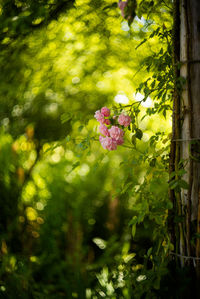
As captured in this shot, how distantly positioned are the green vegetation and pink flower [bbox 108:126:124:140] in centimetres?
8

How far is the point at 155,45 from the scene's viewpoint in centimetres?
226

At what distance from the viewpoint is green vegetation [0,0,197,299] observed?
4.22ft

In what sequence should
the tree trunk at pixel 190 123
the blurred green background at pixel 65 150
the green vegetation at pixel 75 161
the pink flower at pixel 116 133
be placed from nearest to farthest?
the tree trunk at pixel 190 123, the pink flower at pixel 116 133, the green vegetation at pixel 75 161, the blurred green background at pixel 65 150

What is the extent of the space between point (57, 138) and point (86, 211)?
116cm

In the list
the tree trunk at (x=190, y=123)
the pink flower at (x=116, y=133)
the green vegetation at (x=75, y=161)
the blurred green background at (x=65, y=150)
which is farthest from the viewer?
the blurred green background at (x=65, y=150)

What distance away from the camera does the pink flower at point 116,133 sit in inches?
45.6

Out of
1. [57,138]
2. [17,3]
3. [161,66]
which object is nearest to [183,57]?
[161,66]

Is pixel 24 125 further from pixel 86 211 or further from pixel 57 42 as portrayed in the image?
pixel 86 211

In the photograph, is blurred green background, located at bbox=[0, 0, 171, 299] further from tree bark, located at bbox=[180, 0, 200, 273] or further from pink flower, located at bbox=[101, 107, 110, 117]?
tree bark, located at bbox=[180, 0, 200, 273]

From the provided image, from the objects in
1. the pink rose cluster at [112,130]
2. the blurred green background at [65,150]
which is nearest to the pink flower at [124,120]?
the pink rose cluster at [112,130]

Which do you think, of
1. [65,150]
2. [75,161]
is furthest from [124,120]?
[65,150]

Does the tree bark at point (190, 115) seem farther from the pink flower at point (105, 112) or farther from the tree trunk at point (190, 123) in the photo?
the pink flower at point (105, 112)

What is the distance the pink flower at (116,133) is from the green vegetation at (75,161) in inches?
3.2

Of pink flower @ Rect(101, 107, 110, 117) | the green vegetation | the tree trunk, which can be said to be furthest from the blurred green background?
the tree trunk
